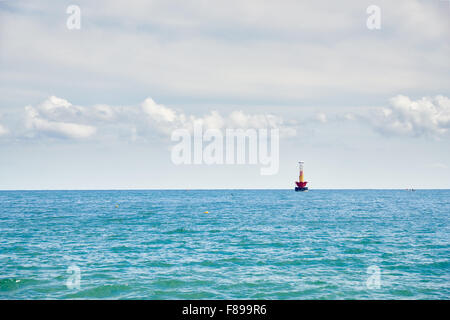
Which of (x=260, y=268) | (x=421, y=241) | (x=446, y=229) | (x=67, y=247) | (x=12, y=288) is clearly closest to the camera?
(x=12, y=288)

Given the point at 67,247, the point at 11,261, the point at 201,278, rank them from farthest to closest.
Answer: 1. the point at 67,247
2. the point at 11,261
3. the point at 201,278

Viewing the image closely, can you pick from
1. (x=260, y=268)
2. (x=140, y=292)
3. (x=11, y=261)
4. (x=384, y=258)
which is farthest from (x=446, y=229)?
(x=11, y=261)

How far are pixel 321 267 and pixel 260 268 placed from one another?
4032 millimetres

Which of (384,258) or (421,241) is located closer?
(384,258)

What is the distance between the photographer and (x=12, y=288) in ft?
63.7

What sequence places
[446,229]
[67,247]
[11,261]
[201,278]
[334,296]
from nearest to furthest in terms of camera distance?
[334,296]
[201,278]
[11,261]
[67,247]
[446,229]

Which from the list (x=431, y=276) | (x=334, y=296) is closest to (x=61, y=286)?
(x=334, y=296)
